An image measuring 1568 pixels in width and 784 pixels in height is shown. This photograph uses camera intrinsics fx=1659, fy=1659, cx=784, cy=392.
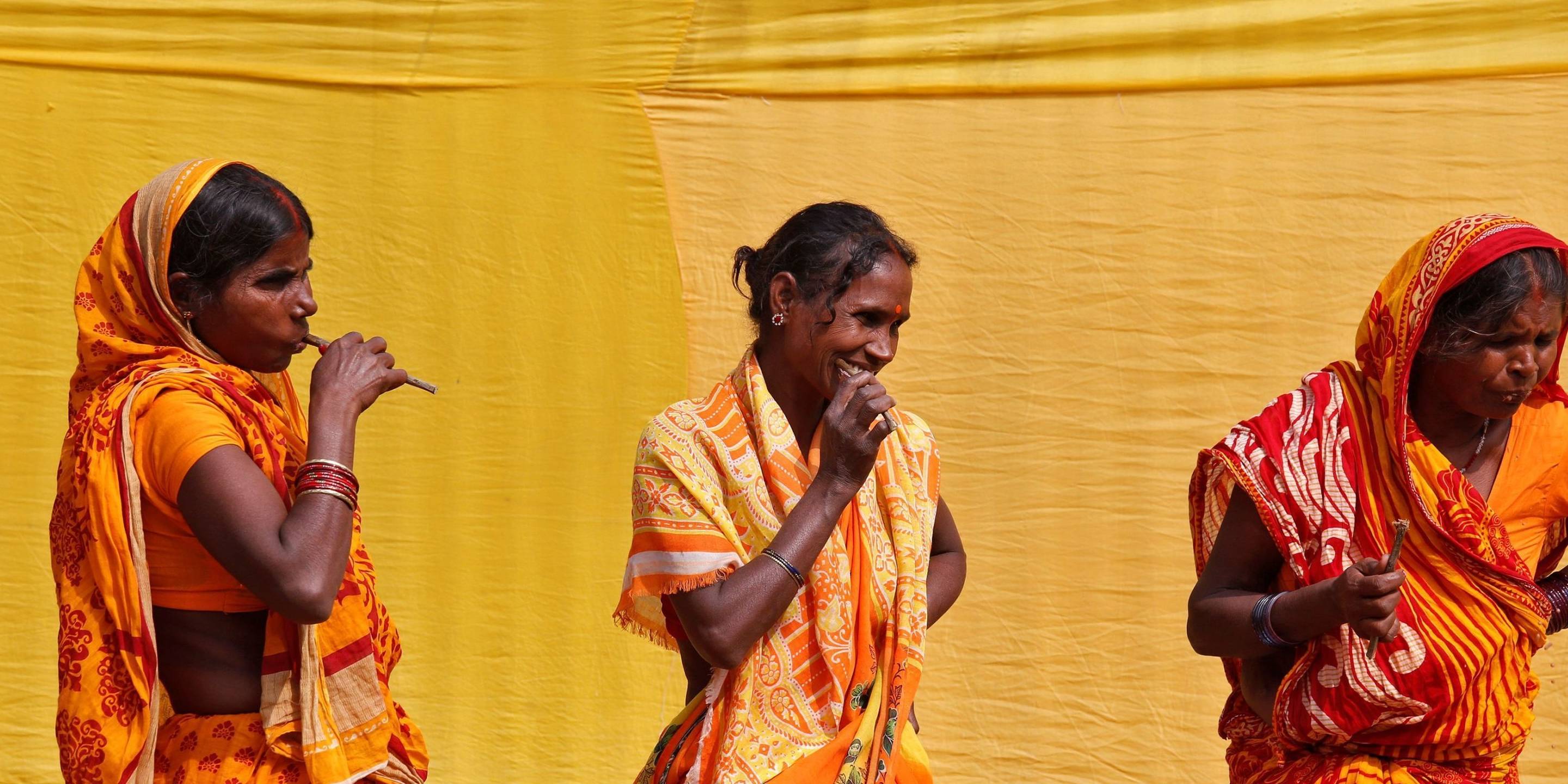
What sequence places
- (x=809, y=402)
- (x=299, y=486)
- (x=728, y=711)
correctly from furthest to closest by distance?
1. (x=809, y=402)
2. (x=728, y=711)
3. (x=299, y=486)

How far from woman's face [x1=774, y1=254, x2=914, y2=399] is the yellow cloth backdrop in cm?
168

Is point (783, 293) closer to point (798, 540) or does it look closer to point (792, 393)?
point (792, 393)

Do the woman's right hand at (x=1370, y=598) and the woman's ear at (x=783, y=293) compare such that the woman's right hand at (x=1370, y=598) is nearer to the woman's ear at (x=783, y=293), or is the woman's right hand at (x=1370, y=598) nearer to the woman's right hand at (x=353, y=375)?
the woman's ear at (x=783, y=293)

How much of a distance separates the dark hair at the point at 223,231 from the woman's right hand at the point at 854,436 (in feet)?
3.31

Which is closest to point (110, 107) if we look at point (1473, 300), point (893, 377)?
point (893, 377)

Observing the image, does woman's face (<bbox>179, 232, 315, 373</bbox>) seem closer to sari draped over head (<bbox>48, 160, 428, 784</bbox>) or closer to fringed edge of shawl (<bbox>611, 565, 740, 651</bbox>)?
sari draped over head (<bbox>48, 160, 428, 784</bbox>)

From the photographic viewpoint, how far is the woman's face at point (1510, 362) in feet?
9.50

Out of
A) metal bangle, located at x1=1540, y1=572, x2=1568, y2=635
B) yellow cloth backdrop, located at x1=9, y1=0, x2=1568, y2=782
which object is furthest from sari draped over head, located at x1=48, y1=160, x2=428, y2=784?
metal bangle, located at x1=1540, y1=572, x2=1568, y2=635

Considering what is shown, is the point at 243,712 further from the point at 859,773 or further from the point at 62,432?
the point at 62,432

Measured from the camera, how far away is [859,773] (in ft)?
9.32

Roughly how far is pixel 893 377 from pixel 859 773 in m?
2.00

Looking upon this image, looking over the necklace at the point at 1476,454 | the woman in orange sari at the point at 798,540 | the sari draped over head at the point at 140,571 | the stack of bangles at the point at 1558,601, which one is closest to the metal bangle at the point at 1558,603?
the stack of bangles at the point at 1558,601

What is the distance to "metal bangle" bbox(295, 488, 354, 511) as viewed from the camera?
2.68 metres

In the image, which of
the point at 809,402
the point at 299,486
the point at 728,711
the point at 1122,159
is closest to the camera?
the point at 299,486
